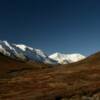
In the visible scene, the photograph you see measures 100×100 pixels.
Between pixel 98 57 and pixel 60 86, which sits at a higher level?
pixel 98 57

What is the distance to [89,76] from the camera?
102 m

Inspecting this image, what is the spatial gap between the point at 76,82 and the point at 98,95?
20.6m

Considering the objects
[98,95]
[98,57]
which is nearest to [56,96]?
[98,95]

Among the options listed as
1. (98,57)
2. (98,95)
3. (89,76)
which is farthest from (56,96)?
(98,57)

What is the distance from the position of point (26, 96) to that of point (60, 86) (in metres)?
16.8

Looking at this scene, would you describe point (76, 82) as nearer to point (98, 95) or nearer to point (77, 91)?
point (77, 91)

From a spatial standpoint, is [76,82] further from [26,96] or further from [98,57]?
[98,57]

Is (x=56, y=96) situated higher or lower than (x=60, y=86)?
lower

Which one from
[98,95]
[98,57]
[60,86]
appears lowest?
[98,95]

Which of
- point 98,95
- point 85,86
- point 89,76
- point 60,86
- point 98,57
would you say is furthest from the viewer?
point 98,57

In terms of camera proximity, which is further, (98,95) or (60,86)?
(60,86)

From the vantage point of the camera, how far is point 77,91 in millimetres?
77188

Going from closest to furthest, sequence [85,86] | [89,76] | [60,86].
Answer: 1. [85,86]
2. [60,86]
3. [89,76]

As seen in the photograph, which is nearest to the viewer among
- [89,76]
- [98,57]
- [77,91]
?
[77,91]
